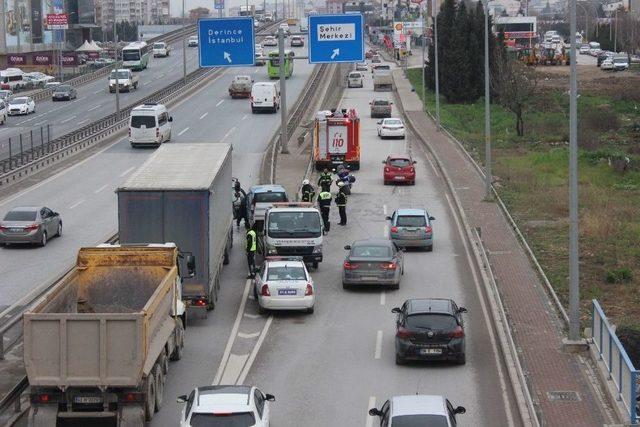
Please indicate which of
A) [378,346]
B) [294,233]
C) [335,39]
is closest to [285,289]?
[378,346]

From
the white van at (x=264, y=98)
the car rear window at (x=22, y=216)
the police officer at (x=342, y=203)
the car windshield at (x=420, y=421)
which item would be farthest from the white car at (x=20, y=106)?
the car windshield at (x=420, y=421)

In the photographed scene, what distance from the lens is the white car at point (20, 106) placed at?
3442 inches

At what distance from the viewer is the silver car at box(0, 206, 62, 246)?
38.8 m

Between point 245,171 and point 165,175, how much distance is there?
24694mm

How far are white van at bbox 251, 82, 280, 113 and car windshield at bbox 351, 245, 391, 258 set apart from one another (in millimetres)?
45621

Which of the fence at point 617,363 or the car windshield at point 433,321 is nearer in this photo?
the fence at point 617,363

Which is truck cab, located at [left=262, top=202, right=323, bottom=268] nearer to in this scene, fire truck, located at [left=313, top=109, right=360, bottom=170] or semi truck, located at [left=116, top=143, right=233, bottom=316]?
semi truck, located at [left=116, top=143, right=233, bottom=316]

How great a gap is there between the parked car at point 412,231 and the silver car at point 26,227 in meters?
10.8

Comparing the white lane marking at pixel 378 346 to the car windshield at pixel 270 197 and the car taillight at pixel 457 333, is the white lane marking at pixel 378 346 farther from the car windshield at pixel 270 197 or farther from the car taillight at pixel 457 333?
the car windshield at pixel 270 197

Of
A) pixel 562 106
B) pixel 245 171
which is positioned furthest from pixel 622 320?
pixel 562 106

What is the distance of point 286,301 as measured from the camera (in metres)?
29.6

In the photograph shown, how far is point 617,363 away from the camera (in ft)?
74.1

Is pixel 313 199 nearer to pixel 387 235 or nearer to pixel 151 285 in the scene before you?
pixel 387 235

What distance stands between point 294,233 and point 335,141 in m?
21.4
